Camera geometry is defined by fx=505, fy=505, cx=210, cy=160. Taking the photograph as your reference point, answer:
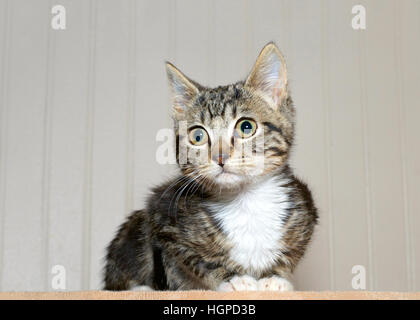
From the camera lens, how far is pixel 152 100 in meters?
2.15

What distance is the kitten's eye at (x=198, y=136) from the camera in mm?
1353

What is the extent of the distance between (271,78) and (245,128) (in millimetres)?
192

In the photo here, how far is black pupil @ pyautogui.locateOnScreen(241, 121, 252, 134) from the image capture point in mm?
1317

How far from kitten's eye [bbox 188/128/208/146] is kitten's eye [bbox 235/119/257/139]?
0.31 feet

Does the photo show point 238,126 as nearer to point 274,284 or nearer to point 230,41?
point 274,284

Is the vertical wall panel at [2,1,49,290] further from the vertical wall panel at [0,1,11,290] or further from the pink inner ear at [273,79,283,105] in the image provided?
the pink inner ear at [273,79,283,105]

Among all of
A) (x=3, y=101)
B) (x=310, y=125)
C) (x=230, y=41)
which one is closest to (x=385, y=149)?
(x=310, y=125)

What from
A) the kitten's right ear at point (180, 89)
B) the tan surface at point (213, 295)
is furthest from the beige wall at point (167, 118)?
the tan surface at point (213, 295)

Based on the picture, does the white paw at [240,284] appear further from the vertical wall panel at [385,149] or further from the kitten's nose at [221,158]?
the vertical wall panel at [385,149]

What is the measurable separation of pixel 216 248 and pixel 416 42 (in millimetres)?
1544

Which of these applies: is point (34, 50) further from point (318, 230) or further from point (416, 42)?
point (416, 42)

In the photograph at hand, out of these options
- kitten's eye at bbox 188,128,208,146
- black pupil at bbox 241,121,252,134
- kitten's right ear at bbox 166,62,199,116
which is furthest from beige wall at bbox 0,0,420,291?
black pupil at bbox 241,121,252,134

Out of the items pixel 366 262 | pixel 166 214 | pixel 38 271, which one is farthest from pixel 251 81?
pixel 38 271

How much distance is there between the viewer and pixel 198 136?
1.37m
